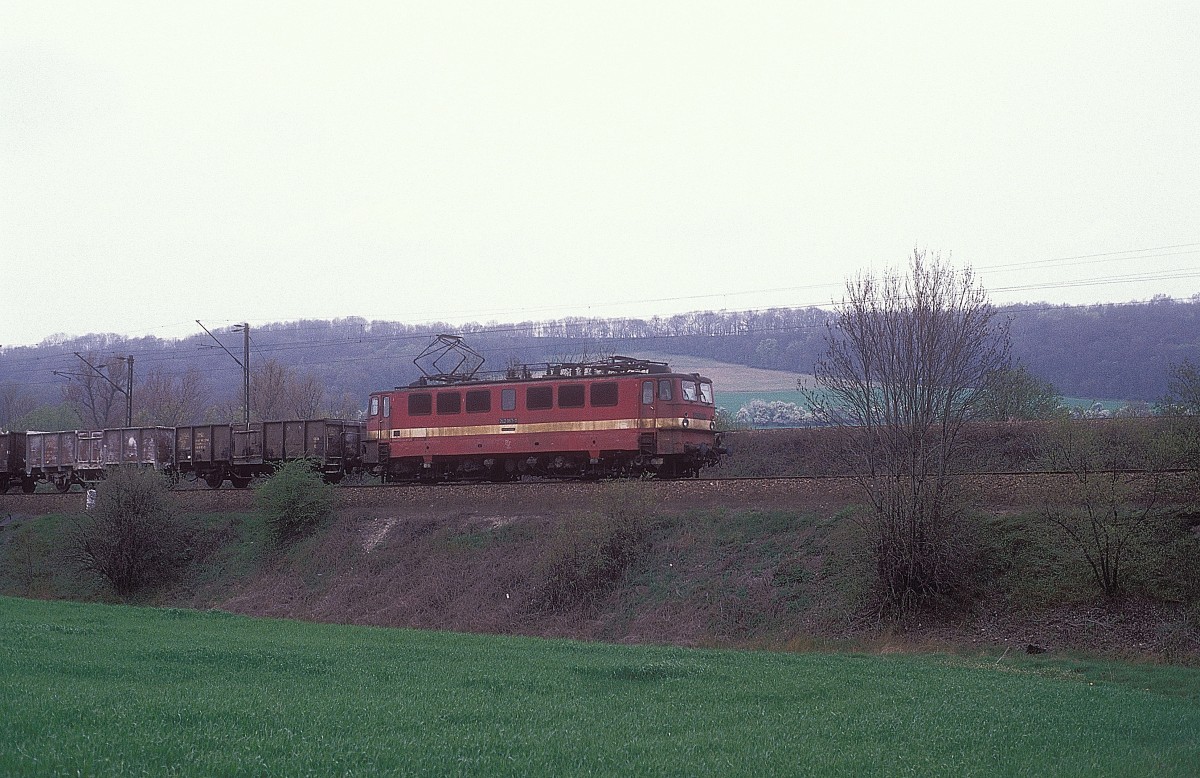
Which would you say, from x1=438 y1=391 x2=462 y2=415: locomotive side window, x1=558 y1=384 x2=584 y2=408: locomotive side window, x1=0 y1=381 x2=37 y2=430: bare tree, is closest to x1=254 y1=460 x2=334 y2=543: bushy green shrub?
x1=438 y1=391 x2=462 y2=415: locomotive side window

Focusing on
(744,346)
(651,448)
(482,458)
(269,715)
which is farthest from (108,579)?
(744,346)

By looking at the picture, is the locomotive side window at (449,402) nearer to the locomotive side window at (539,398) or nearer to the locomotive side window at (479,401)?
the locomotive side window at (479,401)

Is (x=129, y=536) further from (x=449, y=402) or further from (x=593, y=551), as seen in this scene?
(x=593, y=551)

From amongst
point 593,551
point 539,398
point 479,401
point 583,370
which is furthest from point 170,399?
point 593,551

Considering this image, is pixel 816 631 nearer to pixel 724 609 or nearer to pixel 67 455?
pixel 724 609

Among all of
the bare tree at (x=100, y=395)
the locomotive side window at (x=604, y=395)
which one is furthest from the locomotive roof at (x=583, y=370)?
the bare tree at (x=100, y=395)

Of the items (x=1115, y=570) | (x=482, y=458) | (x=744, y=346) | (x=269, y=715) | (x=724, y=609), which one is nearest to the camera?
(x=269, y=715)

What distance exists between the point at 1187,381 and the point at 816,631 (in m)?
A: 9.75

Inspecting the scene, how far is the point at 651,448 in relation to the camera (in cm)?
3259

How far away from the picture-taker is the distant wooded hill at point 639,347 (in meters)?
71.0

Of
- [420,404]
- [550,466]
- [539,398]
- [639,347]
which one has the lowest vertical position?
[550,466]

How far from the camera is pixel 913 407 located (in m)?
23.9

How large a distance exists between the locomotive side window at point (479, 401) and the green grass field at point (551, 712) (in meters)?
18.2

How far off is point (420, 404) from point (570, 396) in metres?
6.71
